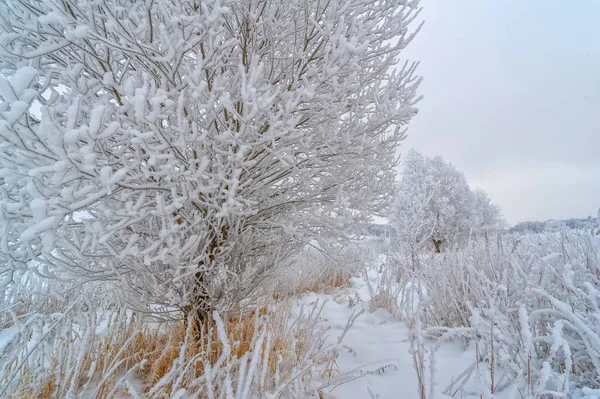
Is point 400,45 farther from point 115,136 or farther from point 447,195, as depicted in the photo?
point 447,195

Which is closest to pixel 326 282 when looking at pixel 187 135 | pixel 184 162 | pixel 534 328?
pixel 534 328

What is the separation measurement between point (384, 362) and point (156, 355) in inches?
67.7

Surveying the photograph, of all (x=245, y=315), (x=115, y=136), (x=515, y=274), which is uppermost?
(x=115, y=136)

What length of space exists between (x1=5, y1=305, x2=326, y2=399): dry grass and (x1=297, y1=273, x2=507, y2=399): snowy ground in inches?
8.1

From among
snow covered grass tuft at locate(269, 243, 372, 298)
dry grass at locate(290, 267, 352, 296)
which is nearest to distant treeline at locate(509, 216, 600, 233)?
snow covered grass tuft at locate(269, 243, 372, 298)

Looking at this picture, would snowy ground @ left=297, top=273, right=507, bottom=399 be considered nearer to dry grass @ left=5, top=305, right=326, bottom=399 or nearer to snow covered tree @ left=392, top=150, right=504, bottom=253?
dry grass @ left=5, top=305, right=326, bottom=399

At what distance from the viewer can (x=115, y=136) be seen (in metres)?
1.88

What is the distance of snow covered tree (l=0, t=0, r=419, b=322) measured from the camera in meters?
1.26

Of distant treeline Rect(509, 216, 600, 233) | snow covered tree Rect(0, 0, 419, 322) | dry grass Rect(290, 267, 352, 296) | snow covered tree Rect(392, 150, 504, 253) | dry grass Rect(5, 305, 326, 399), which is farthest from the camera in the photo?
snow covered tree Rect(392, 150, 504, 253)

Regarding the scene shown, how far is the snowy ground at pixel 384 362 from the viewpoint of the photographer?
6.20 feet

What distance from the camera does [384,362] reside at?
2.14m

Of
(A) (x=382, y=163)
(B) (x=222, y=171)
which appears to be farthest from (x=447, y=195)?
(B) (x=222, y=171)

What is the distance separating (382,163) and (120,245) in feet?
7.28

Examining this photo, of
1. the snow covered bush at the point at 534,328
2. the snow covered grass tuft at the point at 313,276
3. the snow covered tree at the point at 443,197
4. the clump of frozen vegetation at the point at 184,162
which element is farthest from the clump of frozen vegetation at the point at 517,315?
the snow covered tree at the point at 443,197
